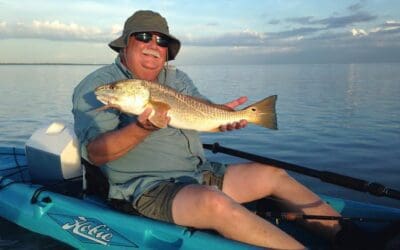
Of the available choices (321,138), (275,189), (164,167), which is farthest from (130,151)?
(321,138)

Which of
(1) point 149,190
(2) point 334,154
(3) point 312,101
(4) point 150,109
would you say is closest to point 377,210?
(1) point 149,190

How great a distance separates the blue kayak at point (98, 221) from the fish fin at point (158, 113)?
3.56ft

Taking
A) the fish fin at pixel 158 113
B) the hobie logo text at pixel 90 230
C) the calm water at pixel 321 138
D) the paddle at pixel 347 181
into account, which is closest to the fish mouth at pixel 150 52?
the fish fin at pixel 158 113

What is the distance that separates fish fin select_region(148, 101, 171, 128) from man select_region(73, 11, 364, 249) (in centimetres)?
4

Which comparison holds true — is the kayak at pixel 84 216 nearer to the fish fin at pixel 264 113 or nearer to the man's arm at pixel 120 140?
the man's arm at pixel 120 140

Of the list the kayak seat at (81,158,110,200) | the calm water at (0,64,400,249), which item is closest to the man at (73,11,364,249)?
the kayak seat at (81,158,110,200)

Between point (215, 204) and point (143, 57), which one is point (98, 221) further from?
point (143, 57)

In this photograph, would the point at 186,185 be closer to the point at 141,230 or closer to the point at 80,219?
the point at 141,230

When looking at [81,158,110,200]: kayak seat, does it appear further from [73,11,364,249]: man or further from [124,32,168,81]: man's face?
[124,32,168,81]: man's face

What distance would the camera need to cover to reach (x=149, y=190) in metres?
4.01

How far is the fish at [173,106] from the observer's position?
3.57 m

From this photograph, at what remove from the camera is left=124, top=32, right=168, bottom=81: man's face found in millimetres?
4246

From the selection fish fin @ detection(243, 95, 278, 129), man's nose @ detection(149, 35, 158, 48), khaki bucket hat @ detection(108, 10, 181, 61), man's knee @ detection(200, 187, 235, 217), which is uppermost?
khaki bucket hat @ detection(108, 10, 181, 61)

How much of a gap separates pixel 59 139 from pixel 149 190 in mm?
1935
